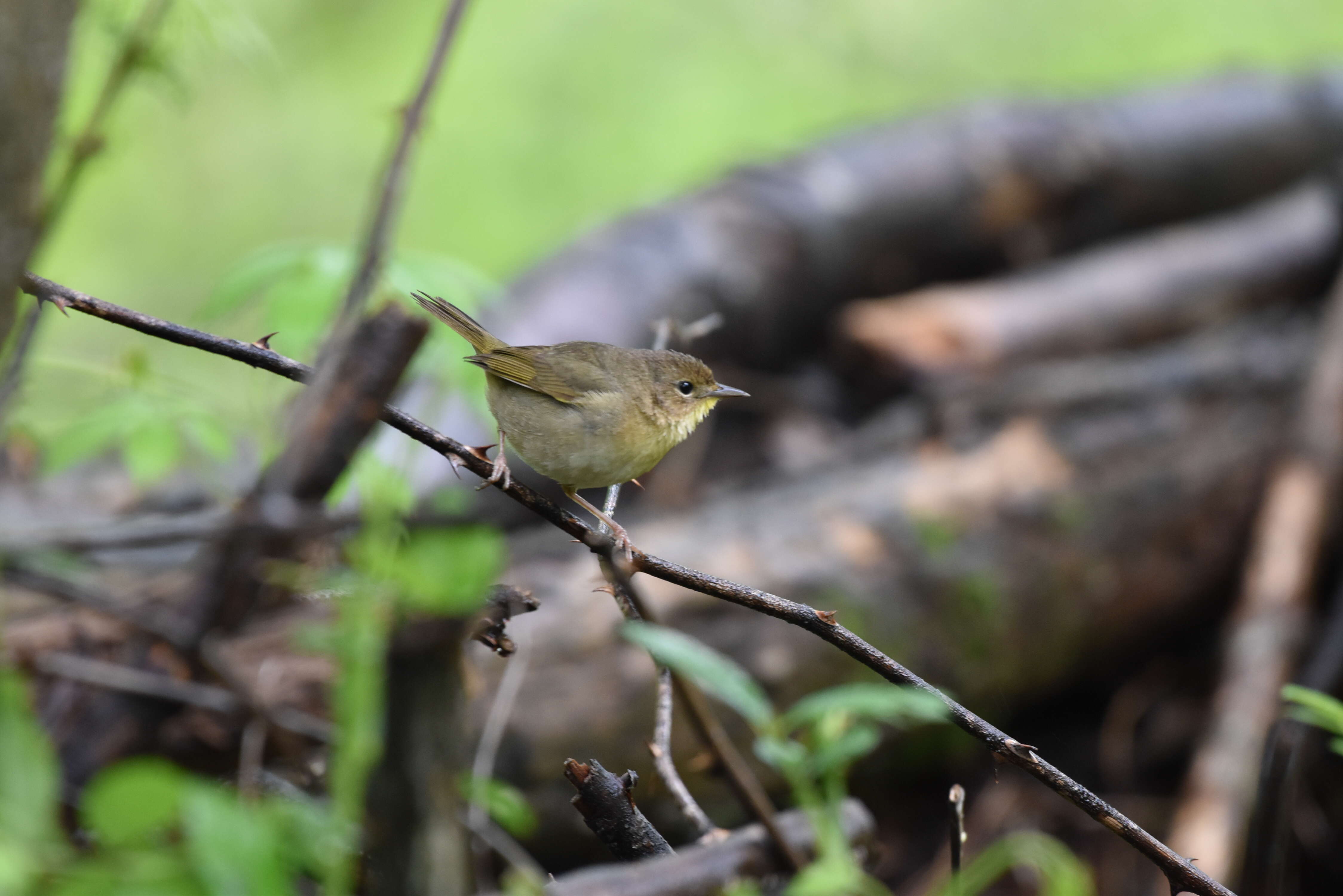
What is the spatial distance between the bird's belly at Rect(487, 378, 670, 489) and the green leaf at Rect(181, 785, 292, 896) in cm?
142

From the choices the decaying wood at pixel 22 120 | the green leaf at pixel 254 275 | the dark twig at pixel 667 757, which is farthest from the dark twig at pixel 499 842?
the green leaf at pixel 254 275

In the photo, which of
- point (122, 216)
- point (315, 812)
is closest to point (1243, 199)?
point (315, 812)

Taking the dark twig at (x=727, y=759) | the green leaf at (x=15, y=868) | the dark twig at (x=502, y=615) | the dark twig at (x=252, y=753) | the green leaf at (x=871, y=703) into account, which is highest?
the green leaf at (x=871, y=703)

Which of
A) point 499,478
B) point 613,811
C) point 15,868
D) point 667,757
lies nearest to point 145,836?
point 15,868

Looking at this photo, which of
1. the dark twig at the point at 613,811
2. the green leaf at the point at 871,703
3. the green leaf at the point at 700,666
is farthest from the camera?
the green leaf at the point at 871,703

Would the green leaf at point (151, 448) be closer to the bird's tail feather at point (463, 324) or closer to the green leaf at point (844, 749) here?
the bird's tail feather at point (463, 324)

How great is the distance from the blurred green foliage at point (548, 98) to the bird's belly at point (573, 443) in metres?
5.85

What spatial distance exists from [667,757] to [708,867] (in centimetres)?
20

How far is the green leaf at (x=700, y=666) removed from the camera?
59.4 inches

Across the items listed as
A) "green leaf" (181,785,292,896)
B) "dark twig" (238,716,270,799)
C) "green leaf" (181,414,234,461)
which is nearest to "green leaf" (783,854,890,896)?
"green leaf" (181,785,292,896)

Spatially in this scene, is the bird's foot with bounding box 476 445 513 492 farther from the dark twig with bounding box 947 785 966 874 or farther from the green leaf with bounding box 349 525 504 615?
the dark twig with bounding box 947 785 966 874

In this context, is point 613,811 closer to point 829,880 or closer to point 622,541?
point 829,880

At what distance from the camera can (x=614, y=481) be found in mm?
2404

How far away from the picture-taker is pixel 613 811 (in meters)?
1.45
